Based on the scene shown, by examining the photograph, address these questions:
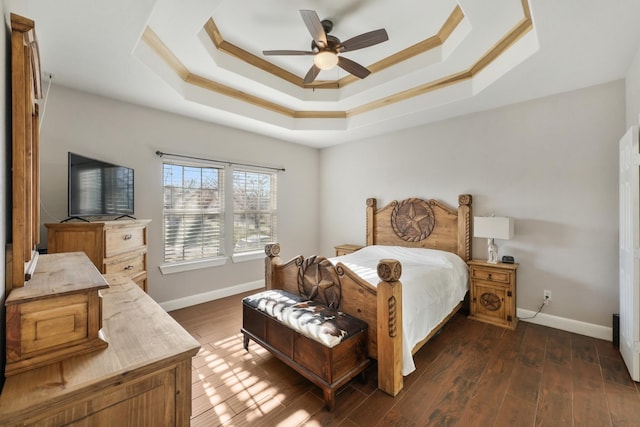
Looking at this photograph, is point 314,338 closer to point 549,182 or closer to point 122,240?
point 122,240

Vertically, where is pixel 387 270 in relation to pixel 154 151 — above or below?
below

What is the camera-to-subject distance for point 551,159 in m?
2.98

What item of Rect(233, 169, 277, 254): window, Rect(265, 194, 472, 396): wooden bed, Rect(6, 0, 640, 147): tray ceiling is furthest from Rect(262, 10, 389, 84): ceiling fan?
Rect(233, 169, 277, 254): window

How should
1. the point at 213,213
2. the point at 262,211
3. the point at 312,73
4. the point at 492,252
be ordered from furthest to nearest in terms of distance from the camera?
the point at 262,211
the point at 213,213
the point at 492,252
the point at 312,73

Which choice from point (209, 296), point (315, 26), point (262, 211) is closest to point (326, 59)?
point (315, 26)

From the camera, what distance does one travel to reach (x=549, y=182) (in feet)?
9.84

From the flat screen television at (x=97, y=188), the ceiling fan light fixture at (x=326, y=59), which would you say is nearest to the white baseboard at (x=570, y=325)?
the ceiling fan light fixture at (x=326, y=59)

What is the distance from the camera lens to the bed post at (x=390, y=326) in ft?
6.10

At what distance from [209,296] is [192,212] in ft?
4.02

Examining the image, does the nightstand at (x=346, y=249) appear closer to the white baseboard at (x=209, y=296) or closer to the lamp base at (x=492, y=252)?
the white baseboard at (x=209, y=296)

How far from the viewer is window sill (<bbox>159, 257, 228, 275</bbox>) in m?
3.46

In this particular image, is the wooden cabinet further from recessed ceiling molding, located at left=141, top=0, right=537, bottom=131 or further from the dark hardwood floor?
recessed ceiling molding, located at left=141, top=0, right=537, bottom=131

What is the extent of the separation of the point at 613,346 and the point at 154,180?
→ 5.23m

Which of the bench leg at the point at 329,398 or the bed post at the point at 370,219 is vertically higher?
the bed post at the point at 370,219
